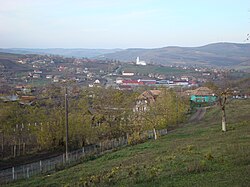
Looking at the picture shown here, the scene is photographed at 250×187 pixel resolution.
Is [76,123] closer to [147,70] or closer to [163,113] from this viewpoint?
[163,113]

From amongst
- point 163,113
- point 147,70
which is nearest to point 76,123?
point 163,113

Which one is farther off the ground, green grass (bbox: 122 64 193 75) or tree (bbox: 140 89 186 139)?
tree (bbox: 140 89 186 139)

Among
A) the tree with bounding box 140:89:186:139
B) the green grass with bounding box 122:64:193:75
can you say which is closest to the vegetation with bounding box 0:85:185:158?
the tree with bounding box 140:89:186:139

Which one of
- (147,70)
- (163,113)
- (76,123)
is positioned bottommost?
(147,70)

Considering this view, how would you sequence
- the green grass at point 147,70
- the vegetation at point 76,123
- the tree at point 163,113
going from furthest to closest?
the green grass at point 147,70, the tree at point 163,113, the vegetation at point 76,123

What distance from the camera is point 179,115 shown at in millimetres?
42312

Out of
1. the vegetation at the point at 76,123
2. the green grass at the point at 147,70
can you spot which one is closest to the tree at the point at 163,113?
the vegetation at the point at 76,123

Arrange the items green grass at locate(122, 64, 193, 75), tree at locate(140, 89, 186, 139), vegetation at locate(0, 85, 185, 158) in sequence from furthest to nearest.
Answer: green grass at locate(122, 64, 193, 75), tree at locate(140, 89, 186, 139), vegetation at locate(0, 85, 185, 158)

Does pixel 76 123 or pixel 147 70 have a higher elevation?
pixel 76 123

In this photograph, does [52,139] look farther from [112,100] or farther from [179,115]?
[179,115]

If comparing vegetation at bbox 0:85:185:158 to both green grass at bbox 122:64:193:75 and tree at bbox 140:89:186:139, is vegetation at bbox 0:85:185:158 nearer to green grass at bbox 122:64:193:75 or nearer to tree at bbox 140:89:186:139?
tree at bbox 140:89:186:139

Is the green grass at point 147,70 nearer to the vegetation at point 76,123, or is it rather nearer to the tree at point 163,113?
the tree at point 163,113

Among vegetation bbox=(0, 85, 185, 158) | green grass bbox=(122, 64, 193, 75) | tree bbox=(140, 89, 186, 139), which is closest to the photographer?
vegetation bbox=(0, 85, 185, 158)

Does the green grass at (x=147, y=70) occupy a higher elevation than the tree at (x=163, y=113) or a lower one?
lower
